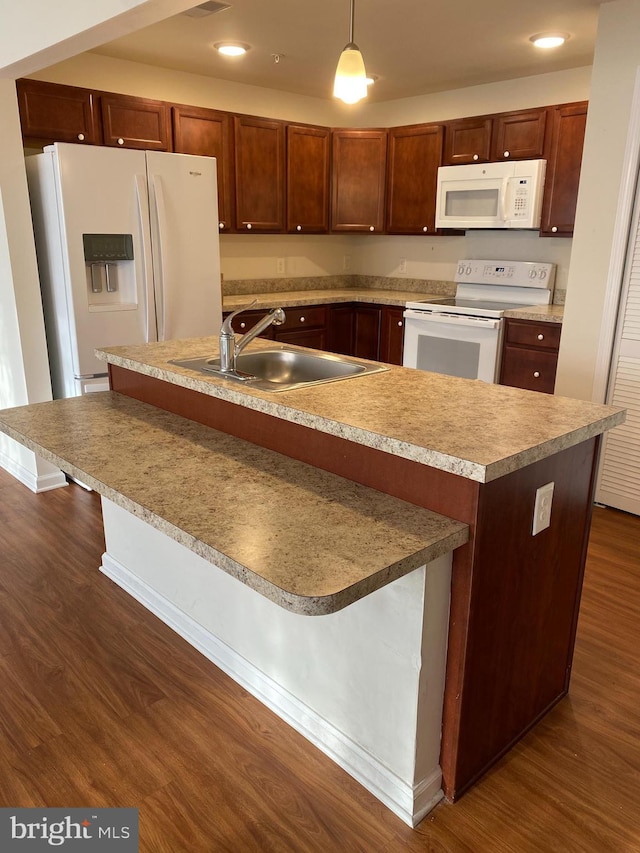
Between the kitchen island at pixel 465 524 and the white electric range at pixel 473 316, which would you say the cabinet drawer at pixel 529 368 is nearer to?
the white electric range at pixel 473 316

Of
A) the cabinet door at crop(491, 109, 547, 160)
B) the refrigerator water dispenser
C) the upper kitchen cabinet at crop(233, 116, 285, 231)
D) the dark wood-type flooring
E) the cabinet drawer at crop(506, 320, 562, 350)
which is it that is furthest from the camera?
the upper kitchen cabinet at crop(233, 116, 285, 231)

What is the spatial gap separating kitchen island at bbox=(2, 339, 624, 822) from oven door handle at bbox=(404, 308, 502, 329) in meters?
2.14

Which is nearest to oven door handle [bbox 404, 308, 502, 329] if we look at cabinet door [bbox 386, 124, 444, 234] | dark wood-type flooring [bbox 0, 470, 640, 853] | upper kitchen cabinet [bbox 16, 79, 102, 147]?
cabinet door [bbox 386, 124, 444, 234]

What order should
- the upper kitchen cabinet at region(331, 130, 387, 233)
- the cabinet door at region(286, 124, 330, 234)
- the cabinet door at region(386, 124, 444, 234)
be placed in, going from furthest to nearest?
the upper kitchen cabinet at region(331, 130, 387, 233) → the cabinet door at region(286, 124, 330, 234) → the cabinet door at region(386, 124, 444, 234)

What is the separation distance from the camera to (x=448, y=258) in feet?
16.9

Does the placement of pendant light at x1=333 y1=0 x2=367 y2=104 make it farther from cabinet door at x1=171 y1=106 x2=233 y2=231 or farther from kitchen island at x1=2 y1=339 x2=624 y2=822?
cabinet door at x1=171 y1=106 x2=233 y2=231

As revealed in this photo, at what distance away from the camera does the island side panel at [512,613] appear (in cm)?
159

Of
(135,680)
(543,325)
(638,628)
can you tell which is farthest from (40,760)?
(543,325)

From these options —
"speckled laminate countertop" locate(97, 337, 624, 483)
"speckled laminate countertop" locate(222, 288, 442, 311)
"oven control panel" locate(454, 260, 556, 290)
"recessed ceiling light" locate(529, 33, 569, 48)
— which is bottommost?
"speckled laminate countertop" locate(97, 337, 624, 483)

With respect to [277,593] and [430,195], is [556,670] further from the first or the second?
[430,195]

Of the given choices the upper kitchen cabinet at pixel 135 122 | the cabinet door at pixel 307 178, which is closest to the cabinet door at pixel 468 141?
the cabinet door at pixel 307 178

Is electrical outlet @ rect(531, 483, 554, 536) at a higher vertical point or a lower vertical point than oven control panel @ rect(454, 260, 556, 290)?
lower

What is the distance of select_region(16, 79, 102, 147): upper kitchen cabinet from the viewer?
360 centimetres

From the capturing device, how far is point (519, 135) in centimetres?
420
